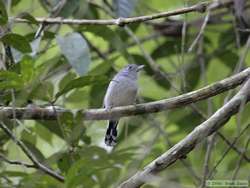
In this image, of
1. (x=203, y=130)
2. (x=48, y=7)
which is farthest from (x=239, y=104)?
(x=48, y=7)

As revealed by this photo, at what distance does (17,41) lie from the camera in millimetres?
3678

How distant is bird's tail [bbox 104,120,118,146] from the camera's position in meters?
4.63

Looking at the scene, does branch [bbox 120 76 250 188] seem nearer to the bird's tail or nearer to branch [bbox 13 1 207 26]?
branch [bbox 13 1 207 26]

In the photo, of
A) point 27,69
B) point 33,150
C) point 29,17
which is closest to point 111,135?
point 33,150

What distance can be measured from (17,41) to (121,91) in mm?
1694

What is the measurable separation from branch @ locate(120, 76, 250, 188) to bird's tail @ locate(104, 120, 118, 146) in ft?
5.21

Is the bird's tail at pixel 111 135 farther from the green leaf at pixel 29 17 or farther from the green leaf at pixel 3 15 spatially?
the green leaf at pixel 3 15

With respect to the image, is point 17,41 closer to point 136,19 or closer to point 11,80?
point 11,80

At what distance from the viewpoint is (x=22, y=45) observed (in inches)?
145

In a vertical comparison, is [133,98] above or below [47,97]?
below

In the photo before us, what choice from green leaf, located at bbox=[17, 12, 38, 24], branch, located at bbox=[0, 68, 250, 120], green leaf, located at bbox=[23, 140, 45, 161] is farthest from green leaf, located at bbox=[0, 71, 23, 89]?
A: green leaf, located at bbox=[23, 140, 45, 161]

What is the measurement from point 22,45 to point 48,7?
1.97 m

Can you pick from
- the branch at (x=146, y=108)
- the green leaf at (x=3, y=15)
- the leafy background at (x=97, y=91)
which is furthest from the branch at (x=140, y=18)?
the branch at (x=146, y=108)

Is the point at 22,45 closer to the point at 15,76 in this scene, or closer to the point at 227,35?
the point at 15,76
